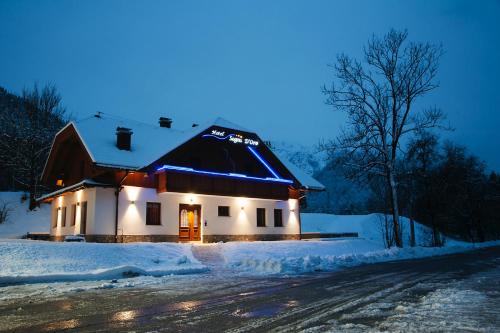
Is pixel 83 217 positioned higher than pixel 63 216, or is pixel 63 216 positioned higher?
pixel 63 216

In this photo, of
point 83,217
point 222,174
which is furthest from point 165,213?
point 83,217

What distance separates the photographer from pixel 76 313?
6301 mm

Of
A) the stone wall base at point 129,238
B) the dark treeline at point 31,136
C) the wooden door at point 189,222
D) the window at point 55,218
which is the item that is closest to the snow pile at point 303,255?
the stone wall base at point 129,238

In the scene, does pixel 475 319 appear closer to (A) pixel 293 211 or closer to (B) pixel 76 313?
(B) pixel 76 313

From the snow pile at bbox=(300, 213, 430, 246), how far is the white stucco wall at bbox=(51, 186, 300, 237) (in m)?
16.8

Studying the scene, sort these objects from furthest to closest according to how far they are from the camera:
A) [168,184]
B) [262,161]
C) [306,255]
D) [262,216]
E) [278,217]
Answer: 1. [278,217]
2. [262,216]
3. [262,161]
4. [168,184]
5. [306,255]

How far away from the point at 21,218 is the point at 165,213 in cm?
1634

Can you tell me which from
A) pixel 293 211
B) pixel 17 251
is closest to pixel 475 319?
pixel 17 251

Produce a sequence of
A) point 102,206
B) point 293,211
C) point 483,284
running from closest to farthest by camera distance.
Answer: point 483,284, point 102,206, point 293,211

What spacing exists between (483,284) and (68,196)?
78.2 feet

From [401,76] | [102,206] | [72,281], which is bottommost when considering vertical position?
[72,281]

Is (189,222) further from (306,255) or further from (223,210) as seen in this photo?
(306,255)

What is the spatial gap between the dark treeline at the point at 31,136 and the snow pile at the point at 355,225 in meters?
27.7

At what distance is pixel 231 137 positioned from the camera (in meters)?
25.8
